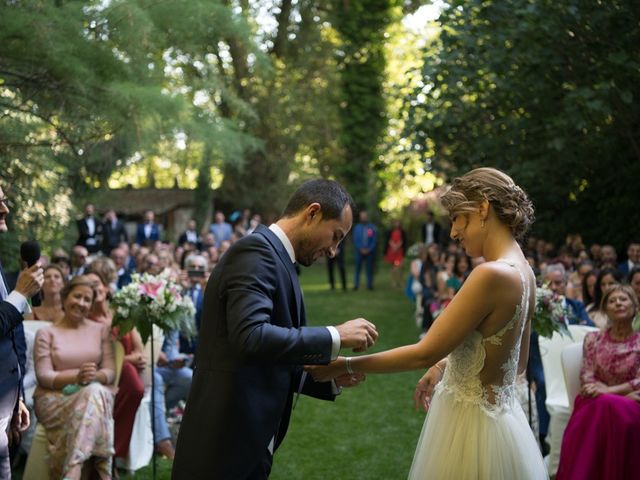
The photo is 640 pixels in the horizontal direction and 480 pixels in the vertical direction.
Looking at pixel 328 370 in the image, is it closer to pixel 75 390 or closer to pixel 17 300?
pixel 17 300

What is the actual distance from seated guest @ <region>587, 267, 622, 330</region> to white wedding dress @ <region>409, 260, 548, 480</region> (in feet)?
16.6

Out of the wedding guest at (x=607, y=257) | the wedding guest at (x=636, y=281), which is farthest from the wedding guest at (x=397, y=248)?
the wedding guest at (x=636, y=281)

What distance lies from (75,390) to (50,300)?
1768 mm

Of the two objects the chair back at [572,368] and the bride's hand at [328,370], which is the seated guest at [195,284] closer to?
the chair back at [572,368]

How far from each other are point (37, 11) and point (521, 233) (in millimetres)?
4451

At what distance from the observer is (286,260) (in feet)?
10.3

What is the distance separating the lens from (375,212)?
91.6 ft

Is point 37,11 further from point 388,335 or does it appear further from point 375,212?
point 375,212

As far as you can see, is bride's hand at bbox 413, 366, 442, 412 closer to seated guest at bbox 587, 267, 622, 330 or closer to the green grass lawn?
the green grass lawn

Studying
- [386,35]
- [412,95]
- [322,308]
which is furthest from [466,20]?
[386,35]

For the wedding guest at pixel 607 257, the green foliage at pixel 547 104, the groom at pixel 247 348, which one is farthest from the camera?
the wedding guest at pixel 607 257

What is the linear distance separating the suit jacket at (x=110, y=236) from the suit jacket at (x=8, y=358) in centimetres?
1455

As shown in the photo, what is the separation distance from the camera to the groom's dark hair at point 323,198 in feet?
10.4

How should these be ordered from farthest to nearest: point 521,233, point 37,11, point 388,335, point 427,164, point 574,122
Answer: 1. point 427,164
2. point 388,335
3. point 574,122
4. point 37,11
5. point 521,233
